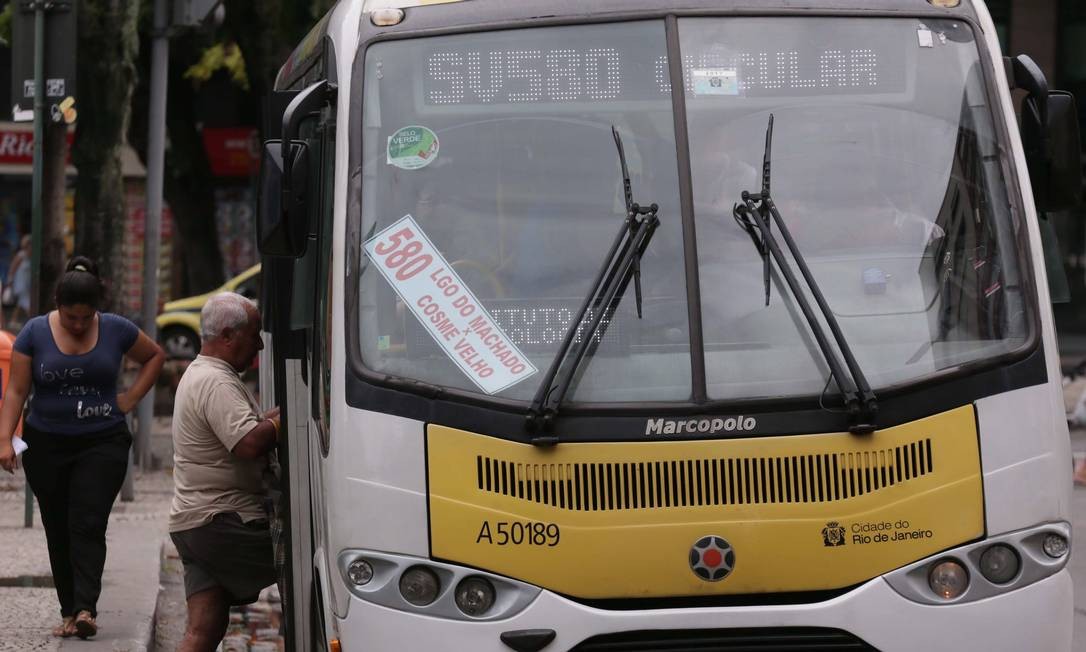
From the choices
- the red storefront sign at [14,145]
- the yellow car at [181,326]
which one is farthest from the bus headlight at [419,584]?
the red storefront sign at [14,145]

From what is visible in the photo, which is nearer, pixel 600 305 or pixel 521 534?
pixel 521 534

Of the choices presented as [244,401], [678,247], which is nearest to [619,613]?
[678,247]

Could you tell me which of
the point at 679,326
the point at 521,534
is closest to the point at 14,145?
the point at 679,326

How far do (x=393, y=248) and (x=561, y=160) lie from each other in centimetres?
58

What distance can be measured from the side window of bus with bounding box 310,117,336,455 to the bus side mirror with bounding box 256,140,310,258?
0.11 m

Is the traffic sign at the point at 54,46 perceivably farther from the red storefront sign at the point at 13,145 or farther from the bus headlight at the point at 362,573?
the red storefront sign at the point at 13,145

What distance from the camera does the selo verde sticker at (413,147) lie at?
18.6 ft

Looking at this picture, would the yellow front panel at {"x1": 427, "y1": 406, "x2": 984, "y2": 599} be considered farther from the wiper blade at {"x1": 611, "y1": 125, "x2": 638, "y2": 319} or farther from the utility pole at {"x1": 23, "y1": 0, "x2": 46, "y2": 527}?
the utility pole at {"x1": 23, "y1": 0, "x2": 46, "y2": 527}

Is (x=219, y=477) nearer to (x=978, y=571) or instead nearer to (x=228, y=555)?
(x=228, y=555)

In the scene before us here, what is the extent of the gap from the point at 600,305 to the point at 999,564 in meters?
1.34

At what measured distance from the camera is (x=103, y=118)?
15.7 metres

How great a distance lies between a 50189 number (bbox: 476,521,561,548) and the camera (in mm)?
5152

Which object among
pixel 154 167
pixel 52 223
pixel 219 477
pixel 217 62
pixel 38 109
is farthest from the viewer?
pixel 217 62

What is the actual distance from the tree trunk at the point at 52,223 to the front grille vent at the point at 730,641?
10283 mm
